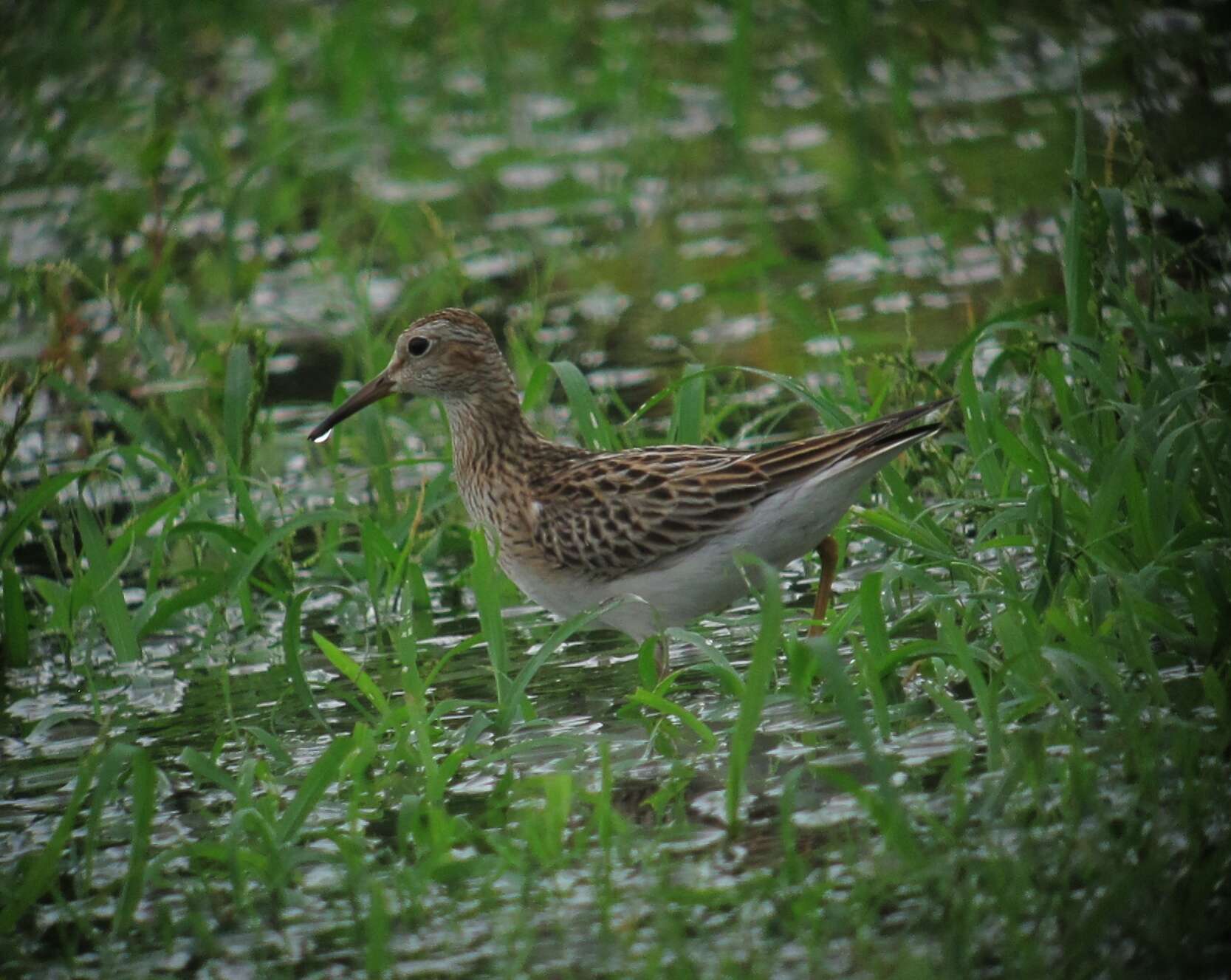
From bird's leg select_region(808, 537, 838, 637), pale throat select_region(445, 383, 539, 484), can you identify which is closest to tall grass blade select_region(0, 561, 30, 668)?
pale throat select_region(445, 383, 539, 484)

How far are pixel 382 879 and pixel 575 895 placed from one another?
0.59 meters

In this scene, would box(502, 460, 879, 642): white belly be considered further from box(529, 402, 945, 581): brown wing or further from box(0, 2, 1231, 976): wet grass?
box(0, 2, 1231, 976): wet grass

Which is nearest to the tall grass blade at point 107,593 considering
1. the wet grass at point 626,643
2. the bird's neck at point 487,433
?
the wet grass at point 626,643

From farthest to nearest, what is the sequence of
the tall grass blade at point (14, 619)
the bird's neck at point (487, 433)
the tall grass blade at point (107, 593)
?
the tall grass blade at point (14, 619) → the bird's neck at point (487, 433) → the tall grass blade at point (107, 593)

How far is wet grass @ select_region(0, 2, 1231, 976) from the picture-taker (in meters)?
4.89

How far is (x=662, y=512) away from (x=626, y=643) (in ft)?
3.68

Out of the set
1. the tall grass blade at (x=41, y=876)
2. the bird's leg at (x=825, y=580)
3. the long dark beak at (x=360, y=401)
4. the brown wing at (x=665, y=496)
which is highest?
the long dark beak at (x=360, y=401)

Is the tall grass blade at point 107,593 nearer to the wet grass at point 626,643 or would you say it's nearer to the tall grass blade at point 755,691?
the wet grass at point 626,643

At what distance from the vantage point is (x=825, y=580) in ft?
23.3

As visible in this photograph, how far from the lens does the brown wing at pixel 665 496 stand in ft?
21.6

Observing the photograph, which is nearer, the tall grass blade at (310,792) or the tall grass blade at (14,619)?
the tall grass blade at (310,792)

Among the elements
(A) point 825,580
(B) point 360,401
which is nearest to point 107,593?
(B) point 360,401

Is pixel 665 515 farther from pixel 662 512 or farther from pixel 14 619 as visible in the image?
pixel 14 619

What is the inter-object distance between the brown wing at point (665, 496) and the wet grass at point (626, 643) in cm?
36
